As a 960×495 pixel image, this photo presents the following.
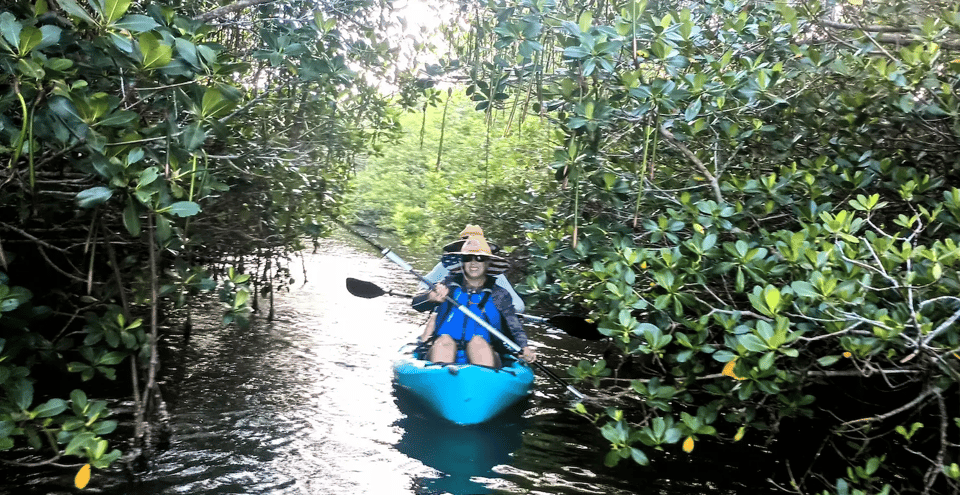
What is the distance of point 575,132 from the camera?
4668 millimetres

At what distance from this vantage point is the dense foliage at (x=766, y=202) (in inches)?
137

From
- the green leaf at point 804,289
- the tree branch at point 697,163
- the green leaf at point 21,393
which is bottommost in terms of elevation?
the green leaf at point 21,393

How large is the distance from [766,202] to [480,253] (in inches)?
99.5

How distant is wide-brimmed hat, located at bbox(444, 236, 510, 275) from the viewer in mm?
6488

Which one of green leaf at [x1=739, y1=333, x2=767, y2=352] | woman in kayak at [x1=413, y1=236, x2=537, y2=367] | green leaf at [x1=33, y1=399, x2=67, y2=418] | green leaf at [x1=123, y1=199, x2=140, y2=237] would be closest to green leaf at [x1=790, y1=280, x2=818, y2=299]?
green leaf at [x1=739, y1=333, x2=767, y2=352]

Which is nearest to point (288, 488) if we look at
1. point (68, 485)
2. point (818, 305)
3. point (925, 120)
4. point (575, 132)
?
point (68, 485)

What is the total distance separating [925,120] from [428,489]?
12.5ft

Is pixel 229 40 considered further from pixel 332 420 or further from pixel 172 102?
pixel 332 420

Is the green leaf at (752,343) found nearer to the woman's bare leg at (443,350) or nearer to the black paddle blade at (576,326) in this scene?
the black paddle blade at (576,326)

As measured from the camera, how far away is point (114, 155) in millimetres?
3152

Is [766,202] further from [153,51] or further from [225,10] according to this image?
[153,51]

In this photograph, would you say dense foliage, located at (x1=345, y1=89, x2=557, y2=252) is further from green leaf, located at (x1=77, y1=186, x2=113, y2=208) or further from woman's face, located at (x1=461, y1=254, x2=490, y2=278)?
→ green leaf, located at (x1=77, y1=186, x2=113, y2=208)

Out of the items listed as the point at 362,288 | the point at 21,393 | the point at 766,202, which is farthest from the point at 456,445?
the point at 21,393

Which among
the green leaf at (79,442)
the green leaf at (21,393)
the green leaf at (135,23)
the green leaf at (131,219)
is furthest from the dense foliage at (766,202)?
the green leaf at (21,393)
